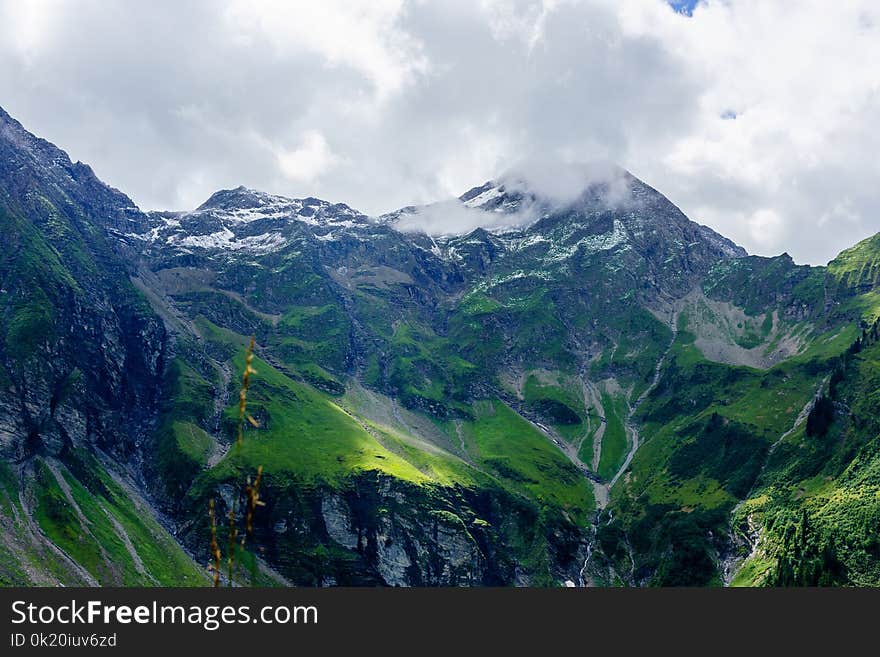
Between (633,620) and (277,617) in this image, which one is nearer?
(277,617)

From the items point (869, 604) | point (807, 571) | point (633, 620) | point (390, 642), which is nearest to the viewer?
point (390, 642)

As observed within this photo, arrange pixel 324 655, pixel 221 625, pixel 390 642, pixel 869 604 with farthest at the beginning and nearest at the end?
pixel 869 604, pixel 390 642, pixel 324 655, pixel 221 625

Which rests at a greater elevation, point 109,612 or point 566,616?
point 109,612

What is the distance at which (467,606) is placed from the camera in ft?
135

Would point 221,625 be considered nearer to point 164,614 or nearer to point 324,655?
point 164,614

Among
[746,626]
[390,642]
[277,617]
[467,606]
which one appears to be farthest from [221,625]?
[746,626]

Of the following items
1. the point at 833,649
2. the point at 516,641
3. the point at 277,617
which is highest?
the point at 277,617

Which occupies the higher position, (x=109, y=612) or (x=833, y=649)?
(x=109, y=612)

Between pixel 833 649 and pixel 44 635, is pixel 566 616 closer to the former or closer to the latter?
pixel 833 649

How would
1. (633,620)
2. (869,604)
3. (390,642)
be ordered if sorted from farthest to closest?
(869,604)
(633,620)
(390,642)

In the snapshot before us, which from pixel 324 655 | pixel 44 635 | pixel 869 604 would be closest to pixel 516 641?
pixel 324 655

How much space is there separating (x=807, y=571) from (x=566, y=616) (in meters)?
169

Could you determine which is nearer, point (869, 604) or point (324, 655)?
point (324, 655)

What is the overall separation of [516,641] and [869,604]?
2888 cm
